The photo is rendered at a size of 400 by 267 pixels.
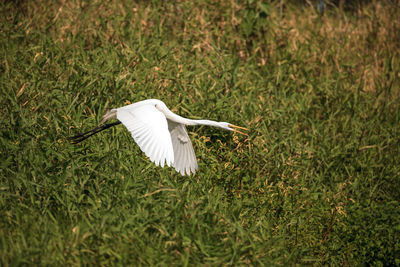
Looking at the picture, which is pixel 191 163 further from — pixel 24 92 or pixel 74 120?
pixel 24 92

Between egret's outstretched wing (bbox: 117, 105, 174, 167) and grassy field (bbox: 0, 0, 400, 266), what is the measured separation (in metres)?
0.25

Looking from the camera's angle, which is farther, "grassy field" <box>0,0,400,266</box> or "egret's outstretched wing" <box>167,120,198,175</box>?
"egret's outstretched wing" <box>167,120,198,175</box>

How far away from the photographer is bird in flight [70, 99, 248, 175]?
291cm

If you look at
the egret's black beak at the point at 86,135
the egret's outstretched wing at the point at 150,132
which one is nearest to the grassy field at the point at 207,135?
the egret's black beak at the point at 86,135

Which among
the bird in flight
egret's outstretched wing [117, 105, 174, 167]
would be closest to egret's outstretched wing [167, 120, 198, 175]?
the bird in flight

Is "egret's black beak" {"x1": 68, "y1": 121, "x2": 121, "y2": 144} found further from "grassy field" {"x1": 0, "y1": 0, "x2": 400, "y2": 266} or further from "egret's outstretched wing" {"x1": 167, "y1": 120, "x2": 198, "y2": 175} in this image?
"egret's outstretched wing" {"x1": 167, "y1": 120, "x2": 198, "y2": 175}

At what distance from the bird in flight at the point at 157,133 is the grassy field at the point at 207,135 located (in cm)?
11

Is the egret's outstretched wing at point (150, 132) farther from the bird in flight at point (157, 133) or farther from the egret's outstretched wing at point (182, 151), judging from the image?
the egret's outstretched wing at point (182, 151)

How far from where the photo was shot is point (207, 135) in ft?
13.7

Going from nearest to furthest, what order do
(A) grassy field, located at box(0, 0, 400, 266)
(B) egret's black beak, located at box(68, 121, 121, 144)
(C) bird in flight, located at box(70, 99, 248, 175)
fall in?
(A) grassy field, located at box(0, 0, 400, 266) < (C) bird in flight, located at box(70, 99, 248, 175) < (B) egret's black beak, located at box(68, 121, 121, 144)

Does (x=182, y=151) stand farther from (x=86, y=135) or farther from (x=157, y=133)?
(x=86, y=135)

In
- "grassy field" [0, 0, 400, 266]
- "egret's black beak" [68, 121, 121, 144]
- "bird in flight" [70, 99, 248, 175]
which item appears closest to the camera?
"grassy field" [0, 0, 400, 266]

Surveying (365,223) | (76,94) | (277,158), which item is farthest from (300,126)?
(76,94)

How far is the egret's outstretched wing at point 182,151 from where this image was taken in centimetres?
351
